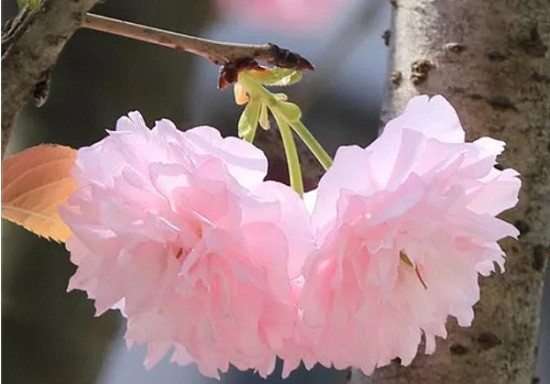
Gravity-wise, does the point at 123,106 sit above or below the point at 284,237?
below

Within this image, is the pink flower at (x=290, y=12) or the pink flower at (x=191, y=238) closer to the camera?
the pink flower at (x=191, y=238)

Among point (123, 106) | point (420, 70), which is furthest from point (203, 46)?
point (123, 106)

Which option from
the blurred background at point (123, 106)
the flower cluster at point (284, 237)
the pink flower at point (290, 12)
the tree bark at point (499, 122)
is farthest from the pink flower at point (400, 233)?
the pink flower at point (290, 12)

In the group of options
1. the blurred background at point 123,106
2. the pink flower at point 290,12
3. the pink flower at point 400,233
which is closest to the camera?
the pink flower at point 400,233

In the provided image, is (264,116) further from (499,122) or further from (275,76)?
(499,122)

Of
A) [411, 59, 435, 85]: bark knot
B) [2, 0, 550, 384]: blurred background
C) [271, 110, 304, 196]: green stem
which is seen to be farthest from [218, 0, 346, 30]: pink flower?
[271, 110, 304, 196]: green stem

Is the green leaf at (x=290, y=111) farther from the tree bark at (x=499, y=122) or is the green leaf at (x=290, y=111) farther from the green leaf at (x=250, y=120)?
the tree bark at (x=499, y=122)

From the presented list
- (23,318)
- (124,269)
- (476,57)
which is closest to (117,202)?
Result: (124,269)
